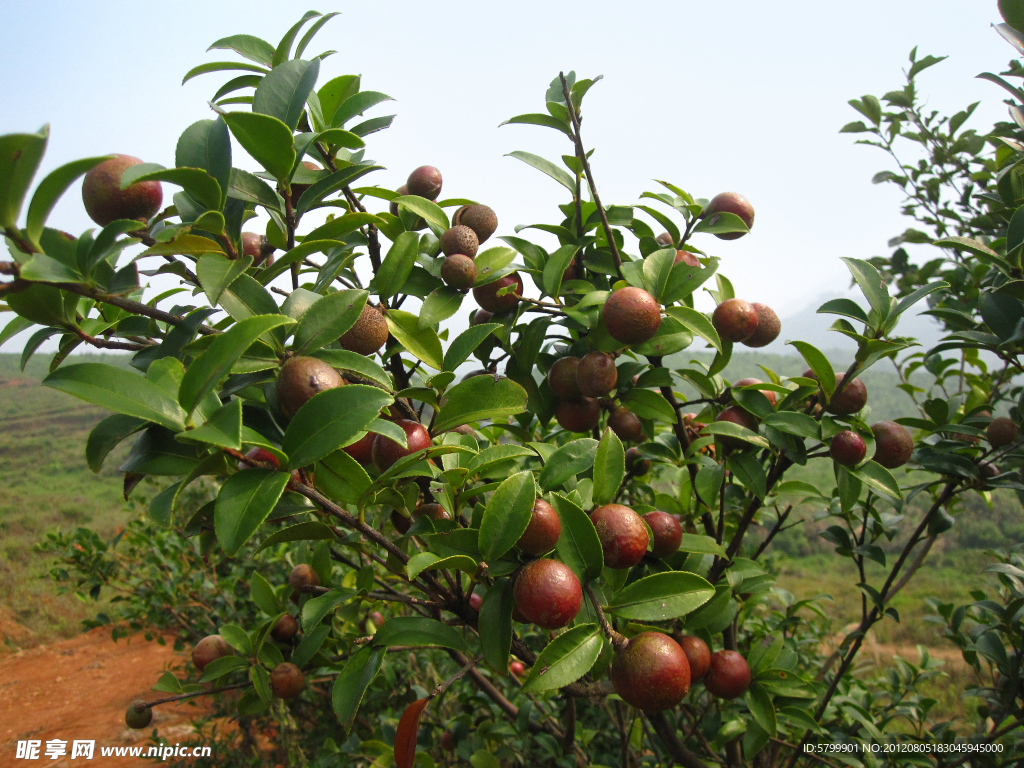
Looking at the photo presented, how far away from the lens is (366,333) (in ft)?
2.57

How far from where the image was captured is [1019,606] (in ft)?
4.20

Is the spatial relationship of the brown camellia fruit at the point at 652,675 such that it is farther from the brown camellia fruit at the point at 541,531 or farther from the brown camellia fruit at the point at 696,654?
the brown camellia fruit at the point at 696,654

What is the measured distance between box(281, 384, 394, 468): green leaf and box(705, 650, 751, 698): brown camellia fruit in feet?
2.59

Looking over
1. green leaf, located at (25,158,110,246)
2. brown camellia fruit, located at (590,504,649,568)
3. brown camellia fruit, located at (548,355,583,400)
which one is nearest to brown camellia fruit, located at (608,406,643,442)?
brown camellia fruit, located at (548,355,583,400)

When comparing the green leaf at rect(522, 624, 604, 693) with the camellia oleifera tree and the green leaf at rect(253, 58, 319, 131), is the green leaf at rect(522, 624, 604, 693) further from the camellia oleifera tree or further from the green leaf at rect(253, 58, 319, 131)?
the green leaf at rect(253, 58, 319, 131)

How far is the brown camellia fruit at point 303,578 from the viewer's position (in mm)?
1157

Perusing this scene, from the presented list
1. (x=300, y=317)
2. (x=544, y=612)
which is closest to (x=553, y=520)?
(x=544, y=612)

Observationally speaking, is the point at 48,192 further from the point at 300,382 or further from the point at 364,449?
the point at 364,449

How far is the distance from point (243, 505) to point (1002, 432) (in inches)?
55.3

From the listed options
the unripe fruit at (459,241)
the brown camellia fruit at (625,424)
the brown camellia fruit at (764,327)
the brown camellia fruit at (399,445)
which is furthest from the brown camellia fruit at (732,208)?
the brown camellia fruit at (399,445)

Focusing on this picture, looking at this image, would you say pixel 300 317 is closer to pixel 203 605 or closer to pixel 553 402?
pixel 553 402

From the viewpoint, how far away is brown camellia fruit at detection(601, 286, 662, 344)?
2.83 feet

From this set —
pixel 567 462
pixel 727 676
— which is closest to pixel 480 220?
pixel 567 462

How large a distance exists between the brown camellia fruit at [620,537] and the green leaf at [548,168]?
0.64 m
